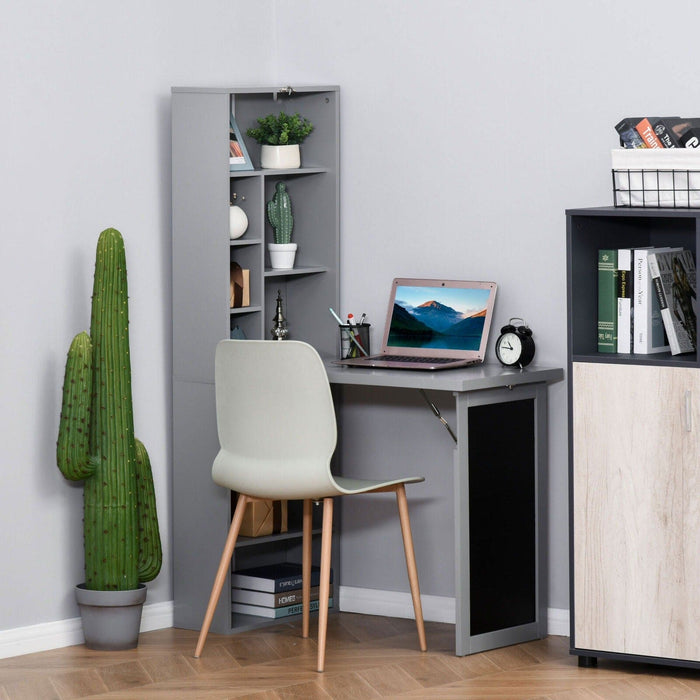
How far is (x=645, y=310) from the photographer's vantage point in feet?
13.7

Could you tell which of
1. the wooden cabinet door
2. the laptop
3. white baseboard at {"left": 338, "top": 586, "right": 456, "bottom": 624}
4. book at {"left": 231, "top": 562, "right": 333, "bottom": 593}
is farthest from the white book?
book at {"left": 231, "top": 562, "right": 333, "bottom": 593}

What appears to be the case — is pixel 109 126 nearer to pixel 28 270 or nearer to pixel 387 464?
pixel 28 270

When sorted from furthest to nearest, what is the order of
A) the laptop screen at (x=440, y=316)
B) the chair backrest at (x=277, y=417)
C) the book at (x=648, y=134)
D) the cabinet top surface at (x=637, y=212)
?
the laptop screen at (x=440, y=316), the chair backrest at (x=277, y=417), the book at (x=648, y=134), the cabinet top surface at (x=637, y=212)

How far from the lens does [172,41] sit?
4820 mm

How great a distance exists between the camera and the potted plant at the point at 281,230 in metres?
4.91

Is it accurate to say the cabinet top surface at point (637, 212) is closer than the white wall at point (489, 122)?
Yes

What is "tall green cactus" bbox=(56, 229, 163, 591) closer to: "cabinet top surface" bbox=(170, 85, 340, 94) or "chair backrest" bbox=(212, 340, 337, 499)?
"chair backrest" bbox=(212, 340, 337, 499)

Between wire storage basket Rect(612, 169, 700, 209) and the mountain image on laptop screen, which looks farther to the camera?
the mountain image on laptop screen

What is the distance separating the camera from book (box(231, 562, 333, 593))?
4809 mm

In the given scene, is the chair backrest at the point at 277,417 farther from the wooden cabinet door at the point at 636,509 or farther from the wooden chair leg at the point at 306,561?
the wooden cabinet door at the point at 636,509

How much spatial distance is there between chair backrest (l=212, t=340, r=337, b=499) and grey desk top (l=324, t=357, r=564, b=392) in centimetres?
28

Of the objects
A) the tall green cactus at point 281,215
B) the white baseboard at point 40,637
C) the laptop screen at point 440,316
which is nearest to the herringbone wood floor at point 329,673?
the white baseboard at point 40,637

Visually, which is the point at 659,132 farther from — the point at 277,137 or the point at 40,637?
the point at 40,637

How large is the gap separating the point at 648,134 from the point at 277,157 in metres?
1.31
